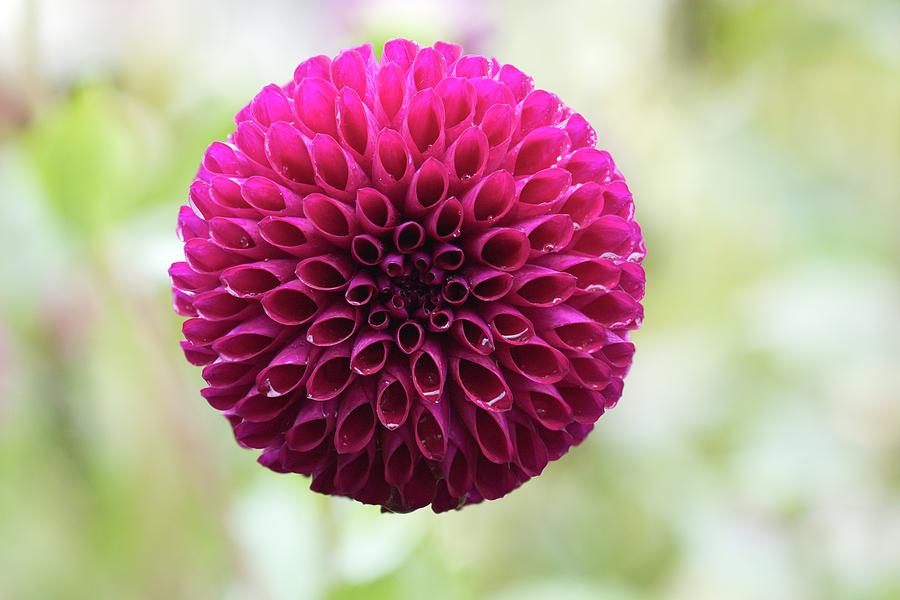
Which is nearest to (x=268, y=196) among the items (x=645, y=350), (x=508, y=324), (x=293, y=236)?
(x=293, y=236)

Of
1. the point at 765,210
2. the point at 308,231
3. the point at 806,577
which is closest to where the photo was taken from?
the point at 308,231

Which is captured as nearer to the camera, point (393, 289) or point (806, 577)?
point (393, 289)

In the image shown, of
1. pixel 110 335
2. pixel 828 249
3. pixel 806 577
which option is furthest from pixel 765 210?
pixel 110 335

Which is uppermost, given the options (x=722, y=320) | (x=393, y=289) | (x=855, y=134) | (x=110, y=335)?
(x=855, y=134)

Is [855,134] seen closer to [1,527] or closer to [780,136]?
[780,136]

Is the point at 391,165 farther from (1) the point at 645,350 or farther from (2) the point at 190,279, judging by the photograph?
(1) the point at 645,350

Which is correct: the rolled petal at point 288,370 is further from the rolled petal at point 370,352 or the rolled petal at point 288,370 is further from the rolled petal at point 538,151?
the rolled petal at point 538,151
